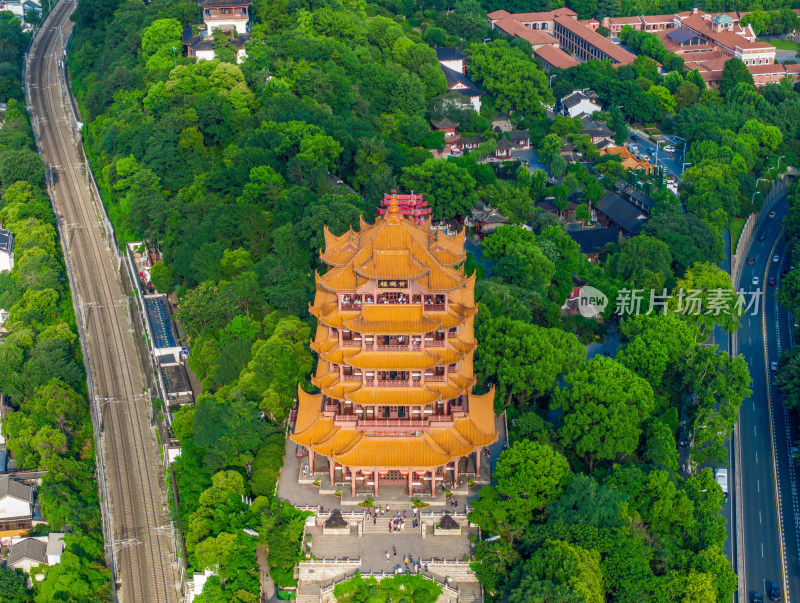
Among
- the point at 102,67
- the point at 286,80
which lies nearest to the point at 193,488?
the point at 286,80

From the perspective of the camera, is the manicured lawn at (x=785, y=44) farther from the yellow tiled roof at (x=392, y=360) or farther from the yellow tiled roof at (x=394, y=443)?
the yellow tiled roof at (x=392, y=360)

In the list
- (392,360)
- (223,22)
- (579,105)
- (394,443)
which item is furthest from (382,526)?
(223,22)

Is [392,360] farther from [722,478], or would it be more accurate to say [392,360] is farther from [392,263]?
[722,478]

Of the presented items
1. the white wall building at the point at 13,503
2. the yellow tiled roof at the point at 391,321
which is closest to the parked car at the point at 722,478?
the yellow tiled roof at the point at 391,321

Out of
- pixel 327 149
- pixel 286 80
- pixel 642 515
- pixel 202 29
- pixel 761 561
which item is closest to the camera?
pixel 642 515

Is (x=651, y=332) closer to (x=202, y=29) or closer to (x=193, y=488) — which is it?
(x=193, y=488)
